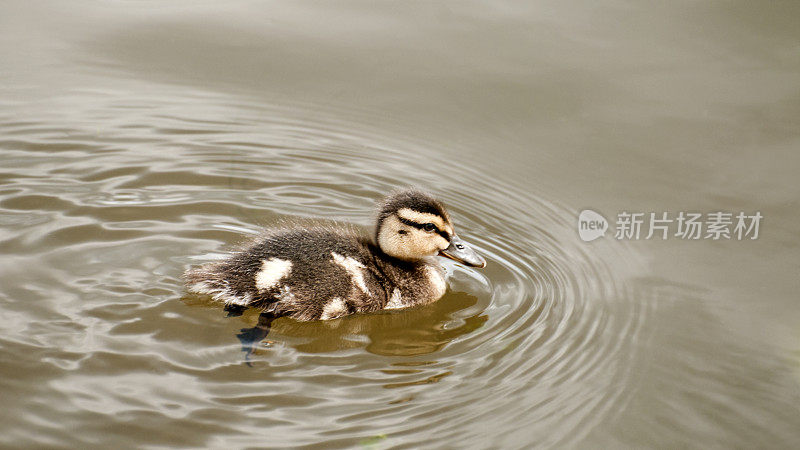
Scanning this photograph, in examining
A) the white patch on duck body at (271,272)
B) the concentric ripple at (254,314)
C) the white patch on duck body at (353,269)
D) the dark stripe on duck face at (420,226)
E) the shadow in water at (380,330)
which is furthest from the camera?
the dark stripe on duck face at (420,226)

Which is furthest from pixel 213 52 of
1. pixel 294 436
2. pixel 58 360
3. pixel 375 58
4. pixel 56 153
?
pixel 294 436

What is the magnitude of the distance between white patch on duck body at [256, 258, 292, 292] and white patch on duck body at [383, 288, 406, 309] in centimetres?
47

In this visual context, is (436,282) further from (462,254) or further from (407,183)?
(407,183)

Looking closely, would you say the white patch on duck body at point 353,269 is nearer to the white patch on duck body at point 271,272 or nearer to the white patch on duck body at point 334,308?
the white patch on duck body at point 334,308

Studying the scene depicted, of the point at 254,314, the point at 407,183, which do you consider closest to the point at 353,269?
the point at 254,314

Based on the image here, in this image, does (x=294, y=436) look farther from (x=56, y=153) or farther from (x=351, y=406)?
(x=56, y=153)

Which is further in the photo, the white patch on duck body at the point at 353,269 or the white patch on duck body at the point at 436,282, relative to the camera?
the white patch on duck body at the point at 436,282

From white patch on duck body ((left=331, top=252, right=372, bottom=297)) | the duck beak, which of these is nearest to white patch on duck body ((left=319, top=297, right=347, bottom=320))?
white patch on duck body ((left=331, top=252, right=372, bottom=297))

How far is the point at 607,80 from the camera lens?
18.9 feet

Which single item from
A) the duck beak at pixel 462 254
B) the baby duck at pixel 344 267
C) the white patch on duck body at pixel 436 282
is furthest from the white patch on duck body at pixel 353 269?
the duck beak at pixel 462 254

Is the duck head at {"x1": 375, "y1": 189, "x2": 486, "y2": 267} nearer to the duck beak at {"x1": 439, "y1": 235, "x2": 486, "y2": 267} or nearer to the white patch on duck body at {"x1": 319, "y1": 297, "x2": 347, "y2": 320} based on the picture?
the duck beak at {"x1": 439, "y1": 235, "x2": 486, "y2": 267}

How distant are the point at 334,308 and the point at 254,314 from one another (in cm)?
32

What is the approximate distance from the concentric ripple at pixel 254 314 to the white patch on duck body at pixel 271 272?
184mm

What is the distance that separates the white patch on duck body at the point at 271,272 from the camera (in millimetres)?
3822
